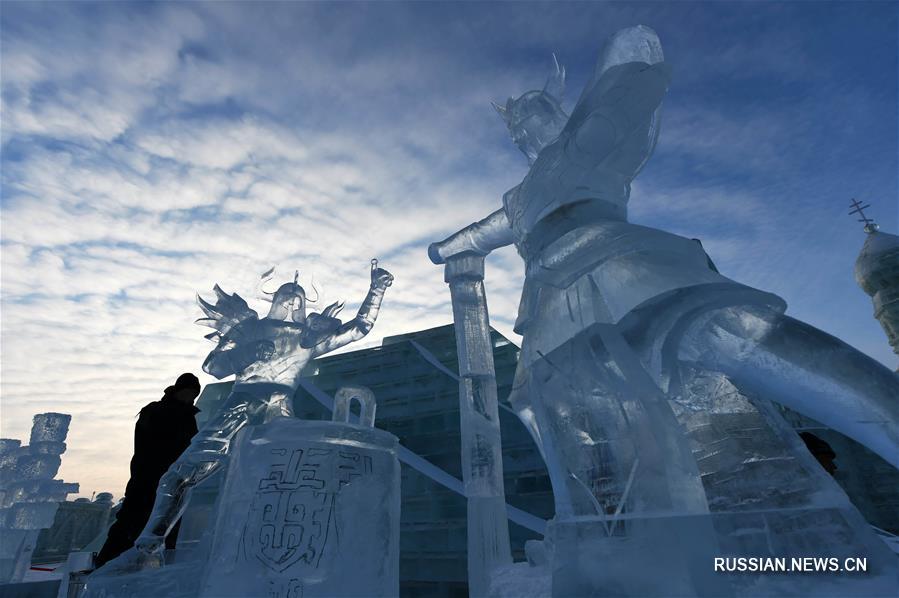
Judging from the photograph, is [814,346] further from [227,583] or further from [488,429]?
[227,583]

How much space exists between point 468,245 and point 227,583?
1940mm

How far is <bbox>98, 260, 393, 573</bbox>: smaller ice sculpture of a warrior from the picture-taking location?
277 centimetres

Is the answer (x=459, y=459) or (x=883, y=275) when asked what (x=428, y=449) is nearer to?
(x=459, y=459)

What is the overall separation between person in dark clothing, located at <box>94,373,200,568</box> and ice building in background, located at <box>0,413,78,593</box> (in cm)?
331

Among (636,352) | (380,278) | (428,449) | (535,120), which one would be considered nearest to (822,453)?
(636,352)

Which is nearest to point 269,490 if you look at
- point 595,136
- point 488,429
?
point 488,429

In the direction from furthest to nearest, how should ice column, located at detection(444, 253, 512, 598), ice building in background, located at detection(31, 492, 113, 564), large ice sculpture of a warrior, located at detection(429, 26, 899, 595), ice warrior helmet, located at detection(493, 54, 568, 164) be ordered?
ice building in background, located at detection(31, 492, 113, 564)
ice warrior helmet, located at detection(493, 54, 568, 164)
ice column, located at detection(444, 253, 512, 598)
large ice sculpture of a warrior, located at detection(429, 26, 899, 595)

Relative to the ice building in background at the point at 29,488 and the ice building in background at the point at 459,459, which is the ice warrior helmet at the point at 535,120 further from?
the ice building in background at the point at 29,488

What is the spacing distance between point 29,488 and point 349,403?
6460mm

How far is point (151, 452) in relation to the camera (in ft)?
12.1

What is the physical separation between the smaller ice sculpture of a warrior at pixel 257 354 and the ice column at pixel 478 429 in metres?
0.83

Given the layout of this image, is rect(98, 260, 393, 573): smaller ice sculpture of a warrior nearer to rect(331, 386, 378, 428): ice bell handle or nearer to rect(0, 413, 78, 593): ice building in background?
rect(331, 386, 378, 428): ice bell handle

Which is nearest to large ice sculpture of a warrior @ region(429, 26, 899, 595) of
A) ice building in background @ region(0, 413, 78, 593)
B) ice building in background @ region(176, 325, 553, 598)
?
ice building in background @ region(176, 325, 553, 598)

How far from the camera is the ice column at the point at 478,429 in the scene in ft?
7.06
